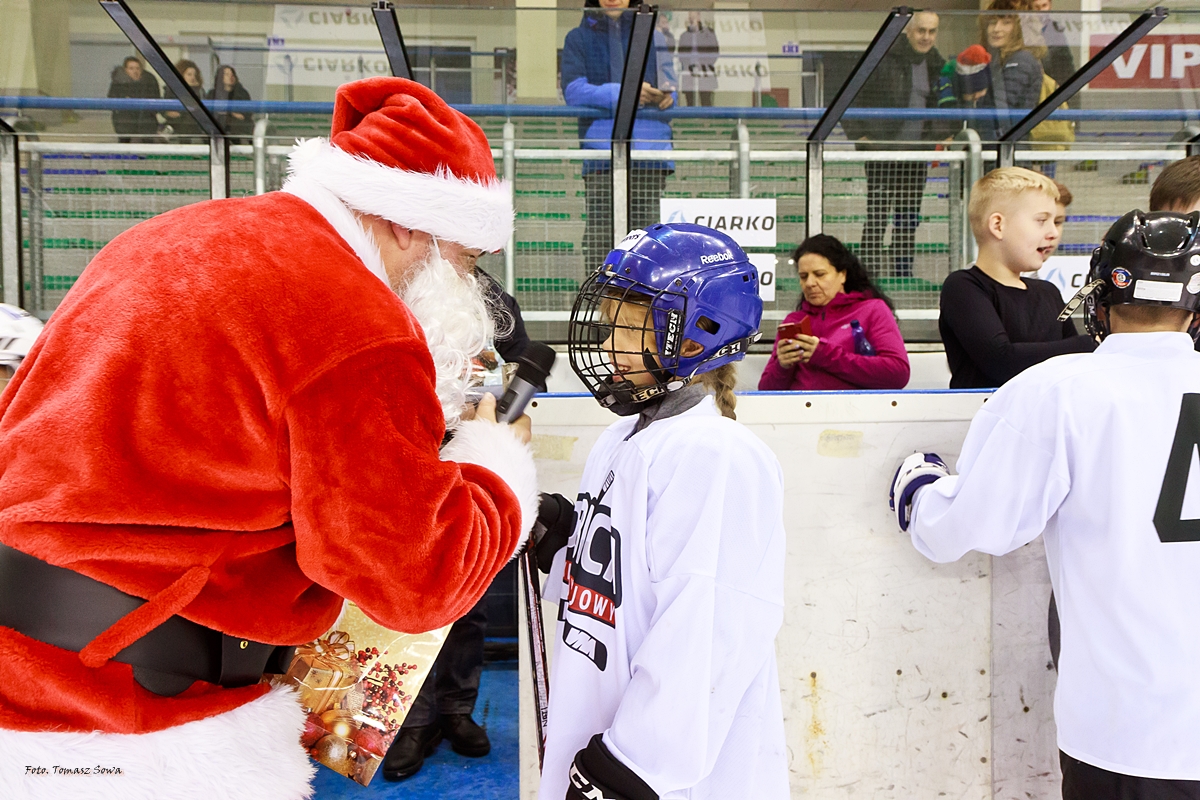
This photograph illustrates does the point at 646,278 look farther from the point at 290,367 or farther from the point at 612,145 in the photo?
the point at 612,145

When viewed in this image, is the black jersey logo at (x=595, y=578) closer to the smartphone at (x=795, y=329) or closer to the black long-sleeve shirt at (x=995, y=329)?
the black long-sleeve shirt at (x=995, y=329)

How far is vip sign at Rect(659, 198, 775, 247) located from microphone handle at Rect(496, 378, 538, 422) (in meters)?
3.09

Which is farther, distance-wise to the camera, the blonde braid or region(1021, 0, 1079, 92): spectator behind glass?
region(1021, 0, 1079, 92): spectator behind glass

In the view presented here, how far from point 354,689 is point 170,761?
470 mm

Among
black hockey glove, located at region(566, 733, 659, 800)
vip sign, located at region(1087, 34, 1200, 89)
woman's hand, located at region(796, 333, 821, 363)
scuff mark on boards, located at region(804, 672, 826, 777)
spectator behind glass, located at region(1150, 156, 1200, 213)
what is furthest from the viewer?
vip sign, located at region(1087, 34, 1200, 89)

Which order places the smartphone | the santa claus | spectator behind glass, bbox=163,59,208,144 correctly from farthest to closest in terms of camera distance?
1. spectator behind glass, bbox=163,59,208,144
2. the smartphone
3. the santa claus

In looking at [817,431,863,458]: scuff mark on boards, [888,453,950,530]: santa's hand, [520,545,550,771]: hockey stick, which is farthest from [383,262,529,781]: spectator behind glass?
[888,453,950,530]: santa's hand

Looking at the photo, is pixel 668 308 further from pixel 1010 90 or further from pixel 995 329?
pixel 1010 90

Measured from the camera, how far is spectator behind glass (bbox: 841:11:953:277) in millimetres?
4551

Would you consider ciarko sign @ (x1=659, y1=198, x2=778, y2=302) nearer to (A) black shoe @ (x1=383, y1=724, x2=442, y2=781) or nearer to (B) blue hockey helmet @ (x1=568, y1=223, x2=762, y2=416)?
(A) black shoe @ (x1=383, y1=724, x2=442, y2=781)

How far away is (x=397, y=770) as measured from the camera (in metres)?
2.76

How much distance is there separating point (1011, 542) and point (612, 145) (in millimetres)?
3277

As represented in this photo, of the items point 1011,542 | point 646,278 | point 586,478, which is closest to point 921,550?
point 1011,542

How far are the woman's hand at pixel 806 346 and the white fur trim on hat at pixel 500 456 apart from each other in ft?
6.07
